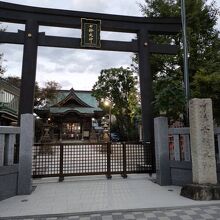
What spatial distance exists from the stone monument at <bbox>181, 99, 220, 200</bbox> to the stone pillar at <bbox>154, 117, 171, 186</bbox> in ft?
4.08

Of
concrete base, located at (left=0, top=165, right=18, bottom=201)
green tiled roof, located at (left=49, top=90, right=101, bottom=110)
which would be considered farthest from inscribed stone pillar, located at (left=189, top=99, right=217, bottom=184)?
green tiled roof, located at (left=49, top=90, right=101, bottom=110)

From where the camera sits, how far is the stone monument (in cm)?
553

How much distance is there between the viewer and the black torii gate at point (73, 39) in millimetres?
8508

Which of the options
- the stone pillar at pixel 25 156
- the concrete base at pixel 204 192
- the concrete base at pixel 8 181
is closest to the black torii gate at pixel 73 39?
the stone pillar at pixel 25 156

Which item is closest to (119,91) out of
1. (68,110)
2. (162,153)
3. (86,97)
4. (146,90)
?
(68,110)

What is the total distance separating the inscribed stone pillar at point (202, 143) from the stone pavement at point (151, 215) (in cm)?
96

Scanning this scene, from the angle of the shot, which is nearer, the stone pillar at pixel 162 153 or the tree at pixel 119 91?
the stone pillar at pixel 162 153

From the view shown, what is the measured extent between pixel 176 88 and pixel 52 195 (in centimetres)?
471

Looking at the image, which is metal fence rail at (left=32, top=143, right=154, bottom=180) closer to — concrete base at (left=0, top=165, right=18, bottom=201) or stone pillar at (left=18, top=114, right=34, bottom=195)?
stone pillar at (left=18, top=114, right=34, bottom=195)

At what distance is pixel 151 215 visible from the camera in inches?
182

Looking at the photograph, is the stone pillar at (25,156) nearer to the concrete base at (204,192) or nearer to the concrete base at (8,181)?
the concrete base at (8,181)

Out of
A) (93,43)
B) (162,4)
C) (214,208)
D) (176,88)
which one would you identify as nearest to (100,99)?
(162,4)

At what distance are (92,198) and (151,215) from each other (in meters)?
1.72

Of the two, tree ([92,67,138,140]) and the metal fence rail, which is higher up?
tree ([92,67,138,140])
